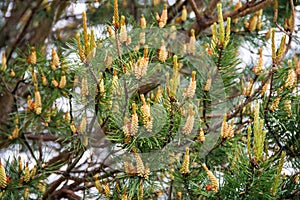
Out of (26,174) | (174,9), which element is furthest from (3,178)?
(174,9)

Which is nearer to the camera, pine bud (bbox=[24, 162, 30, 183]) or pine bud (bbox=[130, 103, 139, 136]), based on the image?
pine bud (bbox=[130, 103, 139, 136])

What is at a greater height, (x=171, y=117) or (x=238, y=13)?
(x=238, y=13)

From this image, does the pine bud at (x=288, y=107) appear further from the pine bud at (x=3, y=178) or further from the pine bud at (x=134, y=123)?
the pine bud at (x=3, y=178)

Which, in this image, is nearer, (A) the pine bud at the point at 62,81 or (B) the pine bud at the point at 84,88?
(B) the pine bud at the point at 84,88

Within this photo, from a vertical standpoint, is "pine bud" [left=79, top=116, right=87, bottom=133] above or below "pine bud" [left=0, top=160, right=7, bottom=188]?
above

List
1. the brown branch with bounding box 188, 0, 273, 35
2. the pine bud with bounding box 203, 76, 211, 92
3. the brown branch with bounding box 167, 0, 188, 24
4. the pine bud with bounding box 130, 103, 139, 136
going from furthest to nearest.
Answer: the brown branch with bounding box 167, 0, 188, 24 → the brown branch with bounding box 188, 0, 273, 35 → the pine bud with bounding box 203, 76, 211, 92 → the pine bud with bounding box 130, 103, 139, 136

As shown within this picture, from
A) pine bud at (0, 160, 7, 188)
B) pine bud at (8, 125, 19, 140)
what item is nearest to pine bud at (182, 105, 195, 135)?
pine bud at (0, 160, 7, 188)

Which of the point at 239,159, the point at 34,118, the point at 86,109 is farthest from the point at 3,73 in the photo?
the point at 239,159

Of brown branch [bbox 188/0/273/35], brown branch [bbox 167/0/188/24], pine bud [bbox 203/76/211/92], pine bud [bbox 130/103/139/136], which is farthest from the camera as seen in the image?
brown branch [bbox 167/0/188/24]

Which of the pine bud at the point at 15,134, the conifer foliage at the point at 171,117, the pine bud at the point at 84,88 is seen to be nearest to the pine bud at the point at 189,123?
the conifer foliage at the point at 171,117

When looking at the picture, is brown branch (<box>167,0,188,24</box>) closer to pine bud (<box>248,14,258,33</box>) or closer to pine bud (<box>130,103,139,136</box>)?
pine bud (<box>248,14,258,33</box>)

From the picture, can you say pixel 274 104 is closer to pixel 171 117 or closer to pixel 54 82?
pixel 171 117

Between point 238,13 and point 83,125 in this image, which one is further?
point 238,13

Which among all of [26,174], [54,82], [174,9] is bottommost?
[26,174]
